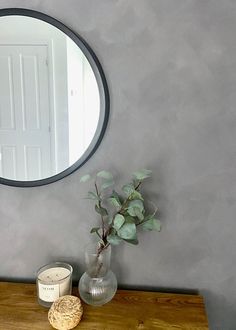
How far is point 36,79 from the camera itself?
1124 millimetres

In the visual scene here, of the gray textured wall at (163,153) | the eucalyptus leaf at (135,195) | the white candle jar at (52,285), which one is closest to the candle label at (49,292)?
the white candle jar at (52,285)

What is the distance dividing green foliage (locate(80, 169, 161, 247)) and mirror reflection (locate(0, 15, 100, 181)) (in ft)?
0.49

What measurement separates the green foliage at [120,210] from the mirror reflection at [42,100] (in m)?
0.15

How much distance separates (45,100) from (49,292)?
0.67 metres

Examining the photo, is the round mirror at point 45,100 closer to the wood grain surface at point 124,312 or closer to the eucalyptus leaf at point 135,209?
the eucalyptus leaf at point 135,209

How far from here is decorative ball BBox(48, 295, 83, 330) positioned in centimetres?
101

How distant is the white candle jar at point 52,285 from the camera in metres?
1.11

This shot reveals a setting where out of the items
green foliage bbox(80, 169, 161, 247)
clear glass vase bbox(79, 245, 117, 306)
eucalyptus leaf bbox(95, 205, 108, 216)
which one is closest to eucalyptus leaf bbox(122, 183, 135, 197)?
green foliage bbox(80, 169, 161, 247)

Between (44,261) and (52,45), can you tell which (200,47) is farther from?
(44,261)

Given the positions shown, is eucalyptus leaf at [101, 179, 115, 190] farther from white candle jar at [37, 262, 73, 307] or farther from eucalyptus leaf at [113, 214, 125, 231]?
white candle jar at [37, 262, 73, 307]

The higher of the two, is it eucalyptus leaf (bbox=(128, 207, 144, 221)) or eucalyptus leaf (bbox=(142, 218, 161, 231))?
eucalyptus leaf (bbox=(128, 207, 144, 221))

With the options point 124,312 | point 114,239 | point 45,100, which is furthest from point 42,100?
point 124,312

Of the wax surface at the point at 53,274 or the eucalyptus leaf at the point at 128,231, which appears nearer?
the eucalyptus leaf at the point at 128,231

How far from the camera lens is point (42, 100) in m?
1.14
